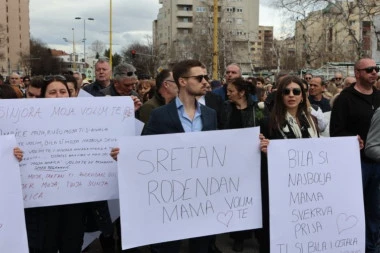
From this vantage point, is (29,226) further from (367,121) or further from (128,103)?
(367,121)

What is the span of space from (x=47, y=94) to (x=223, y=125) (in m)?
2.06

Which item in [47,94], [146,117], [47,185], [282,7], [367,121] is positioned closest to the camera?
[47,185]

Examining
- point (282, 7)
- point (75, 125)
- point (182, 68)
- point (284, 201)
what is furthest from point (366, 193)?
point (282, 7)

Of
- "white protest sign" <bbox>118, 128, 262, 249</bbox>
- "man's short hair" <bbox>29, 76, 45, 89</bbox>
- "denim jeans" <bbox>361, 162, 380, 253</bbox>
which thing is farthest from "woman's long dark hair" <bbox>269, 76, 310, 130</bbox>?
"man's short hair" <bbox>29, 76, 45, 89</bbox>

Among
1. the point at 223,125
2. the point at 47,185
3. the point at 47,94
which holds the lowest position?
the point at 47,185

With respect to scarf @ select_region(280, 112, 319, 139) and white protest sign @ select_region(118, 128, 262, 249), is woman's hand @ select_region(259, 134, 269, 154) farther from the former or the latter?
scarf @ select_region(280, 112, 319, 139)

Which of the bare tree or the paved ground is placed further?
the bare tree

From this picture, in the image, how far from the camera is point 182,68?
11.2ft

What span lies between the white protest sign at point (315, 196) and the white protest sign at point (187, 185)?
16 cm

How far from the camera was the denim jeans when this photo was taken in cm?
427

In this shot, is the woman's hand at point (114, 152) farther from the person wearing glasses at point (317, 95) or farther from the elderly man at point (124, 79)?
the person wearing glasses at point (317, 95)

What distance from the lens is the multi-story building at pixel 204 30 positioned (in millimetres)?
48959

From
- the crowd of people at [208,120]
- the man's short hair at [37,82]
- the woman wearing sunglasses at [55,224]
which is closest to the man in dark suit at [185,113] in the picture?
the crowd of people at [208,120]

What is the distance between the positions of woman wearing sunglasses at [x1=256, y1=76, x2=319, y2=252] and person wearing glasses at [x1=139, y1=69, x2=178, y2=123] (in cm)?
118
